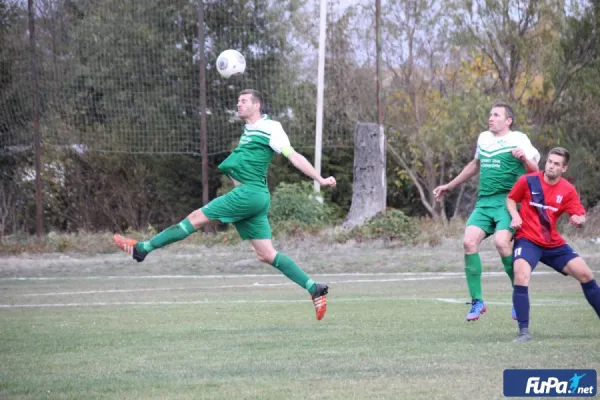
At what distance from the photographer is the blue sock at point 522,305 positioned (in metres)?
8.25

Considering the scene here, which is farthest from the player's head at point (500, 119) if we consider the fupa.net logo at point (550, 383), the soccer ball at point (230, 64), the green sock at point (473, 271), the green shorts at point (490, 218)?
the fupa.net logo at point (550, 383)

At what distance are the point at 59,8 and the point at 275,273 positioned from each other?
9.44 metres

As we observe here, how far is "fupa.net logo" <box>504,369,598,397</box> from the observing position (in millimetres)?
5914

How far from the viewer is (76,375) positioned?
6.84 meters

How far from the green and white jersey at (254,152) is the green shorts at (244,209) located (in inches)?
4.9

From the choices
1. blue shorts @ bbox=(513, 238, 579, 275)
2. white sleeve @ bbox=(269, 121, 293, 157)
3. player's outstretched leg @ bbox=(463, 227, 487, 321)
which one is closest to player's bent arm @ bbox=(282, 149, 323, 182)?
white sleeve @ bbox=(269, 121, 293, 157)

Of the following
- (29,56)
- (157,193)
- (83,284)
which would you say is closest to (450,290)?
(83,284)

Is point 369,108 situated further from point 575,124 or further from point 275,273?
point 275,273

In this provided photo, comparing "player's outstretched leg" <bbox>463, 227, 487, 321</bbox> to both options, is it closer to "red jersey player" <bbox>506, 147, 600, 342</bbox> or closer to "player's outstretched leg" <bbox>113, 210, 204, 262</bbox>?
"red jersey player" <bbox>506, 147, 600, 342</bbox>

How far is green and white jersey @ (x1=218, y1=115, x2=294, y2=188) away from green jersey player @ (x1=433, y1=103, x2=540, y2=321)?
1.65 m

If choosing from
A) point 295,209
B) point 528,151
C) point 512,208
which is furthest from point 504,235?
point 295,209

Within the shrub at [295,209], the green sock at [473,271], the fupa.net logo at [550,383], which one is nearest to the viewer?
the fupa.net logo at [550,383]

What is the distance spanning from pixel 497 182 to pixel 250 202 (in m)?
2.39

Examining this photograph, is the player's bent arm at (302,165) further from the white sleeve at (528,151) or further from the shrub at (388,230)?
the shrub at (388,230)
